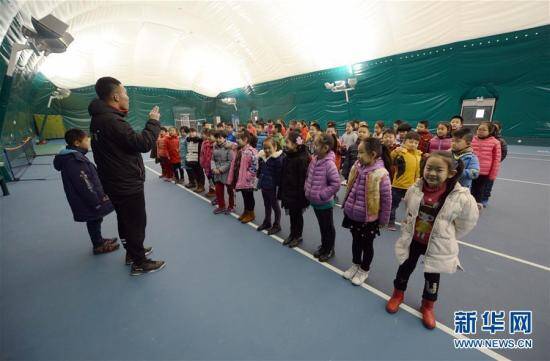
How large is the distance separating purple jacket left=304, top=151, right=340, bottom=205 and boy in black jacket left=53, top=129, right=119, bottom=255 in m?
2.75

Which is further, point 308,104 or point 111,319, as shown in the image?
point 308,104

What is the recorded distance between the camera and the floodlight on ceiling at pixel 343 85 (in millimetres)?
13487

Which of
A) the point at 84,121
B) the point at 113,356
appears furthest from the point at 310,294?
the point at 84,121

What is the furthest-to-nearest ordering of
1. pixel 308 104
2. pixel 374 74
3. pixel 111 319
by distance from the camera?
1. pixel 308 104
2. pixel 374 74
3. pixel 111 319

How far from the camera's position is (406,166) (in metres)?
3.69

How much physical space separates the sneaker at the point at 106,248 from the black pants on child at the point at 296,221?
2617 mm

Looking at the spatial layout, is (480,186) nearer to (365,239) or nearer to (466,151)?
(466,151)

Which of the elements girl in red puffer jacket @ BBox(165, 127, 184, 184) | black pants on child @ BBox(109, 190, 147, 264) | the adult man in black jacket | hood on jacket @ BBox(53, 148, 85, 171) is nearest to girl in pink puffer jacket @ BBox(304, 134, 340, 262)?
the adult man in black jacket

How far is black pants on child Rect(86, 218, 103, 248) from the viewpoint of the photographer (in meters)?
3.40

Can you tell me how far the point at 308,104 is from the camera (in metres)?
16.8

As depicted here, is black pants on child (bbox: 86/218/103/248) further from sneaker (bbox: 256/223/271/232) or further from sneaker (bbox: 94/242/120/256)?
sneaker (bbox: 256/223/271/232)

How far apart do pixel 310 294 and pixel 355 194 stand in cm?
117

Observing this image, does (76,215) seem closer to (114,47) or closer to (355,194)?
(355,194)

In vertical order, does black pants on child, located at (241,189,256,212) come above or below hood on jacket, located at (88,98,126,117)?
below
